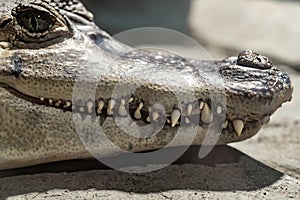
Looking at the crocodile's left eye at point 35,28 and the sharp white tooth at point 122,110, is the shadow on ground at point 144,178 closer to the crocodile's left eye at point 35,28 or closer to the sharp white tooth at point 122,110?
the sharp white tooth at point 122,110

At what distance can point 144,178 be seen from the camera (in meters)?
2.65

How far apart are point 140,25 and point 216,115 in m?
5.54

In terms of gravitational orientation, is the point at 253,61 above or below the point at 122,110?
above

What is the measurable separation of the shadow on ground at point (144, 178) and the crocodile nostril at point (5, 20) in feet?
2.19

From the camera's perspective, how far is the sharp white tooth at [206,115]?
2498 mm

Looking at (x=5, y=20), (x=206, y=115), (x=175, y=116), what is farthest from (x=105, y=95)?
(x=5, y=20)

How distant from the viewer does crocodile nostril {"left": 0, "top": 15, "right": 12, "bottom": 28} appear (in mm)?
2666

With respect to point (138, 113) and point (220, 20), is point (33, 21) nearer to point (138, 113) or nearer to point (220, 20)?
point (138, 113)

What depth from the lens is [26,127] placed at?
2559 millimetres

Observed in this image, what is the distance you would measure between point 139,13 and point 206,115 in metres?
5.94

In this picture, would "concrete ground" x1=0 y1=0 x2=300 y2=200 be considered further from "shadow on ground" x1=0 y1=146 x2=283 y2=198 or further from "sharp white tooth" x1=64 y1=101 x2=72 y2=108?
"sharp white tooth" x1=64 y1=101 x2=72 y2=108

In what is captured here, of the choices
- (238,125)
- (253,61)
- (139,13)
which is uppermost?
(253,61)

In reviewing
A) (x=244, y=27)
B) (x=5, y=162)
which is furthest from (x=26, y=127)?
(x=244, y=27)

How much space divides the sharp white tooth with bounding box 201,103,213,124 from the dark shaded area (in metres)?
5.13
